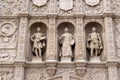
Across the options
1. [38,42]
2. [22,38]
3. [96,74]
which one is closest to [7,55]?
[22,38]

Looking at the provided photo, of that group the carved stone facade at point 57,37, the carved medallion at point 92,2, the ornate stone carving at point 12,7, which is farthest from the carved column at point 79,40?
the ornate stone carving at point 12,7

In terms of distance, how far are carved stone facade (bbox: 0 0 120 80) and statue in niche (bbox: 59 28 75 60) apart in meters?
0.15

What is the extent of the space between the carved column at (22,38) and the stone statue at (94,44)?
260cm

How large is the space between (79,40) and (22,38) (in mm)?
2309

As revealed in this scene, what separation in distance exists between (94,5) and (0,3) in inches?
161

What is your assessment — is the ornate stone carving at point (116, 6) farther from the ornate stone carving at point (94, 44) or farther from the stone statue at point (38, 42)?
the stone statue at point (38, 42)

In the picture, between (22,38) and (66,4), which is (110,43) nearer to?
(66,4)

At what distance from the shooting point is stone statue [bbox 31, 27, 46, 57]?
12227mm

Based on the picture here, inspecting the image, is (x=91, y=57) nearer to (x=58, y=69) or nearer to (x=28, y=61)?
(x=58, y=69)

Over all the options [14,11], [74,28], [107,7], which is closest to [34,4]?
[14,11]

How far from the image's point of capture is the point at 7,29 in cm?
1273

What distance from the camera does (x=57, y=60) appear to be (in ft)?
39.5

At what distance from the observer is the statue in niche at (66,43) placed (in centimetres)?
1204

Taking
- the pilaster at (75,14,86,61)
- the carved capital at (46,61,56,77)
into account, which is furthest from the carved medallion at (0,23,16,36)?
the pilaster at (75,14,86,61)
